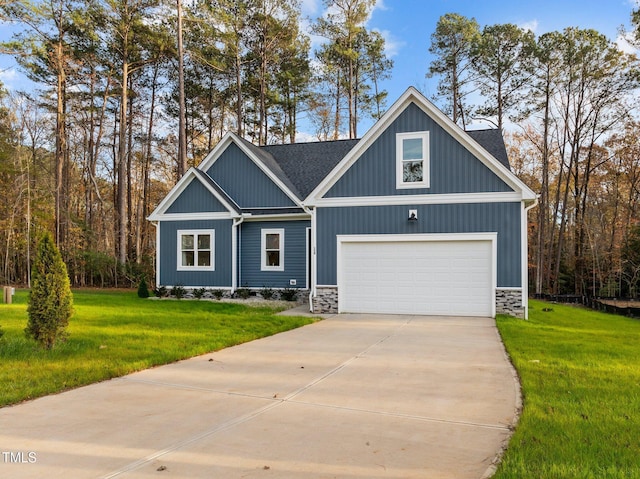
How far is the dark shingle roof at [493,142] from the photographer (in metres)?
13.4

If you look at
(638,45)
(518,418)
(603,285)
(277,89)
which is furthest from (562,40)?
(518,418)

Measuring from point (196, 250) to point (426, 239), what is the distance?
812 cm

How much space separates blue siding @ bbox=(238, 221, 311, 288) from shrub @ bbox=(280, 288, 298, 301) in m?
0.19

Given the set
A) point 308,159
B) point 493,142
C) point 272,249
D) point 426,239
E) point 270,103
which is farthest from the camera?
point 270,103

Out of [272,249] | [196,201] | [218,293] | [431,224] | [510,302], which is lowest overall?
[218,293]

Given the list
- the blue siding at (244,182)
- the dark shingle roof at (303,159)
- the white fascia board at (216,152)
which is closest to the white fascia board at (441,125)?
the blue siding at (244,182)

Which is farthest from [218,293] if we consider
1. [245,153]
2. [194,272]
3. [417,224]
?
[417,224]

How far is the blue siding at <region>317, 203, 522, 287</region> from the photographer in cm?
1104

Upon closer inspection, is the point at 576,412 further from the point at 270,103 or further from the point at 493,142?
the point at 270,103

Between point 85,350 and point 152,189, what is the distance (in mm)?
27245

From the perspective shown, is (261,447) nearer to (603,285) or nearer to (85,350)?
(85,350)

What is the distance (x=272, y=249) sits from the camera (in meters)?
15.0

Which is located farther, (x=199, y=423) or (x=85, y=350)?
(x=85, y=350)

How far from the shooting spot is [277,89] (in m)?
27.8
